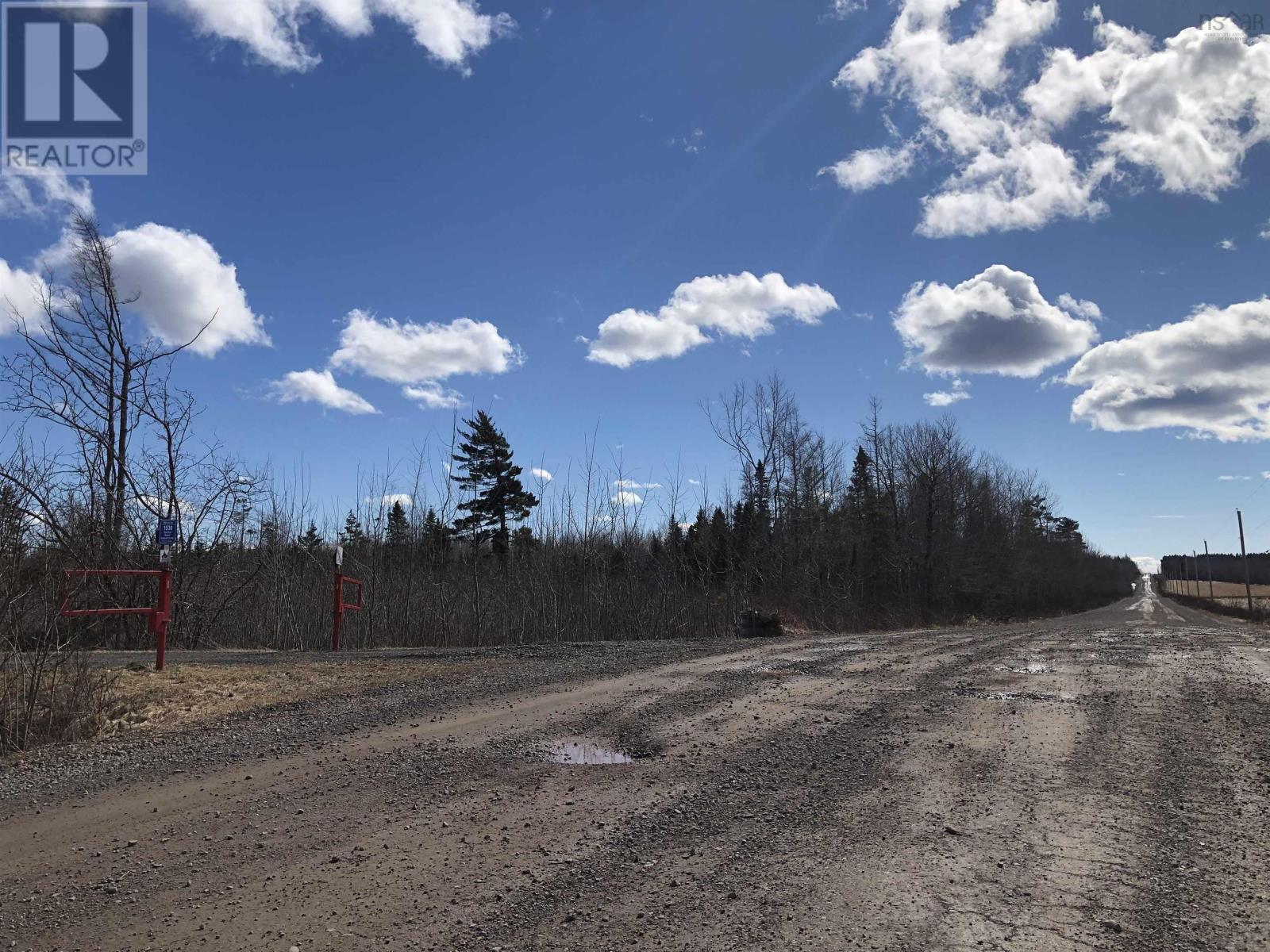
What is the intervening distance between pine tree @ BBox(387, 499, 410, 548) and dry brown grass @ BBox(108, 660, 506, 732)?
9.20 m

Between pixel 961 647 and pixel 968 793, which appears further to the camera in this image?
pixel 961 647

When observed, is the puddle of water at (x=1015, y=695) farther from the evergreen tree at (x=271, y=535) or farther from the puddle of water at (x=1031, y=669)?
the evergreen tree at (x=271, y=535)

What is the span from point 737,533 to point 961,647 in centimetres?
1905

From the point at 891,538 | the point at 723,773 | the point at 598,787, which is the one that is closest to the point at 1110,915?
the point at 723,773

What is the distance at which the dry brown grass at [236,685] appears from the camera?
23.6 ft

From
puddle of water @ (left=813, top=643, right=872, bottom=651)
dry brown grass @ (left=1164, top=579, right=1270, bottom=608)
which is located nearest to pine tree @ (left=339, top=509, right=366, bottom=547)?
puddle of water @ (left=813, top=643, right=872, bottom=651)

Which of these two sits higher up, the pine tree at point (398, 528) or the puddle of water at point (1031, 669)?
the pine tree at point (398, 528)

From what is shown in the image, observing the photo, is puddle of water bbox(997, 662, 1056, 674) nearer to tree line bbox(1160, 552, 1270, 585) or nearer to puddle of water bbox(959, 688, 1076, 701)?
puddle of water bbox(959, 688, 1076, 701)

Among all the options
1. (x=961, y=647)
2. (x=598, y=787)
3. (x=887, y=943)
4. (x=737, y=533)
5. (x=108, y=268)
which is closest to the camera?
(x=887, y=943)

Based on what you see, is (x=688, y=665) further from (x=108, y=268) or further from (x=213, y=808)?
(x=108, y=268)

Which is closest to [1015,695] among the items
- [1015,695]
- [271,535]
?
[1015,695]

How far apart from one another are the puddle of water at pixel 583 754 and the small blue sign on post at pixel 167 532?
6637 mm

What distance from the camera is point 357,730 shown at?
6.57m

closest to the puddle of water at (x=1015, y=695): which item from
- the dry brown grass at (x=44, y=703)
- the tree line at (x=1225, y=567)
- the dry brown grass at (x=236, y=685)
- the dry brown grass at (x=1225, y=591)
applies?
the dry brown grass at (x=236, y=685)
